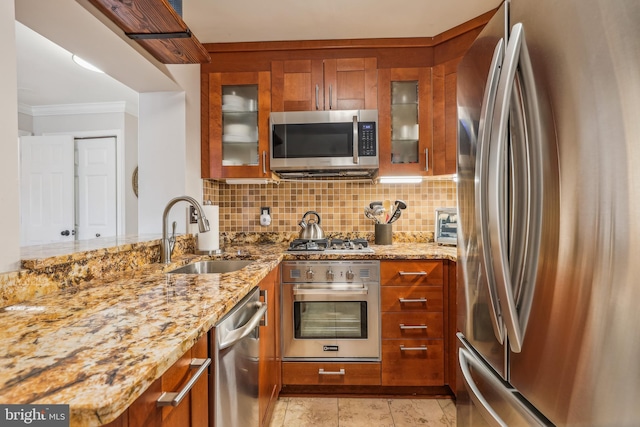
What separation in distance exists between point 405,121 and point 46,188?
3.83m

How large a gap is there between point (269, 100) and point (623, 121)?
85.7 inches

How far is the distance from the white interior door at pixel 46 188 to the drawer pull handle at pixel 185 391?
3.72 meters

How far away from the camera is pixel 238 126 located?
247cm

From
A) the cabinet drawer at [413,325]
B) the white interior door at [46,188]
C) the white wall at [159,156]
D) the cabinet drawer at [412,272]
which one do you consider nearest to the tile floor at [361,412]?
the cabinet drawer at [413,325]

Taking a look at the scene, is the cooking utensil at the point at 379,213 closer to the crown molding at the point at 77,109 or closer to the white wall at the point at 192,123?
the white wall at the point at 192,123

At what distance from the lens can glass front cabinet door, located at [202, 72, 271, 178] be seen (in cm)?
244

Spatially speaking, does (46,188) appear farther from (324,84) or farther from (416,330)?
(416,330)

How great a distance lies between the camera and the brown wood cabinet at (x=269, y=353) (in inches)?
64.0

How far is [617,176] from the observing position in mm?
573

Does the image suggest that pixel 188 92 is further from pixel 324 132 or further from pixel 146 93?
pixel 324 132

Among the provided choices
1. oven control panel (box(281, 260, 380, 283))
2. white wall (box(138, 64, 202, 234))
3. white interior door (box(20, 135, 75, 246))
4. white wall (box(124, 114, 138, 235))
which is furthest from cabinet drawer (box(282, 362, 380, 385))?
white interior door (box(20, 135, 75, 246))

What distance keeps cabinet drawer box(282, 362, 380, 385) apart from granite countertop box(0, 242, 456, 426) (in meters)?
1.06

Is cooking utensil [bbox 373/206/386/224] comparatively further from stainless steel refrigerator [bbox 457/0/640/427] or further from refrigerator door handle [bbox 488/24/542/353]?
refrigerator door handle [bbox 488/24/542/353]

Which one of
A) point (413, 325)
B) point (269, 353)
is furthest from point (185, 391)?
point (413, 325)
